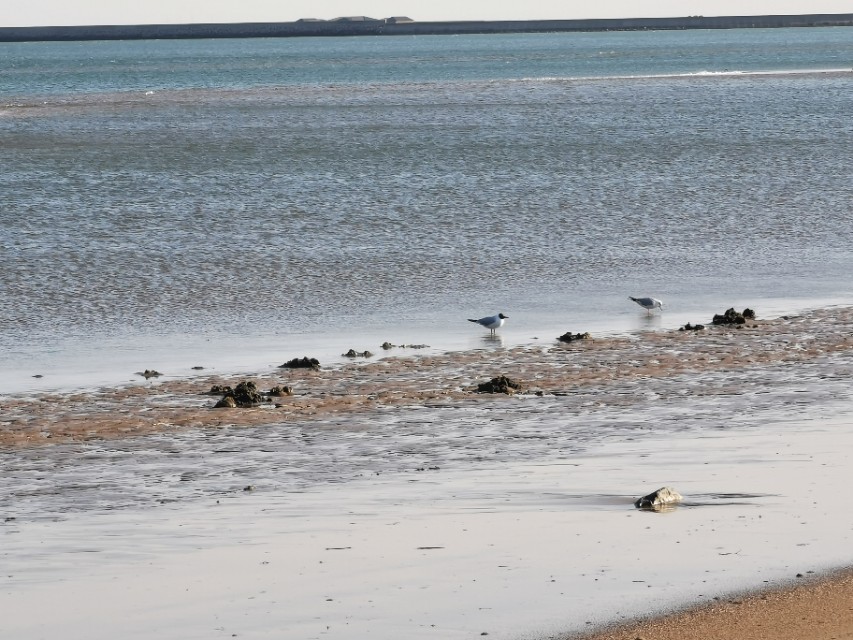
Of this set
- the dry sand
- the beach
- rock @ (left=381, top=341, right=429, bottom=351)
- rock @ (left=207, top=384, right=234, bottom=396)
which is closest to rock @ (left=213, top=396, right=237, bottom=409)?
the beach

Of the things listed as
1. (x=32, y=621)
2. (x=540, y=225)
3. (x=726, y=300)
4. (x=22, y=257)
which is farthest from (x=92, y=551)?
(x=540, y=225)

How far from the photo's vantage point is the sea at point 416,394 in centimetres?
823

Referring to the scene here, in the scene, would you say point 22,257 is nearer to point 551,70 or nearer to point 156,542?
point 156,542

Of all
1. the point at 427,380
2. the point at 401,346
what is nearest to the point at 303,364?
the point at 427,380

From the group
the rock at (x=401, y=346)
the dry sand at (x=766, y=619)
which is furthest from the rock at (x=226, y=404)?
the dry sand at (x=766, y=619)

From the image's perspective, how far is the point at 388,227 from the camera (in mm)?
26031

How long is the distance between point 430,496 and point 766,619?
9.69ft

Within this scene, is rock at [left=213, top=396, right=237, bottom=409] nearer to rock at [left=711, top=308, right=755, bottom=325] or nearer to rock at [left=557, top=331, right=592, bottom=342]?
rock at [left=557, top=331, right=592, bottom=342]

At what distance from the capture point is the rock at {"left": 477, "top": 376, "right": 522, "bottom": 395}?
1329cm

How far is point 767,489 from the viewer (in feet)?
32.1

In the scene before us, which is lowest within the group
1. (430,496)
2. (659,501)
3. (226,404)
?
(226,404)

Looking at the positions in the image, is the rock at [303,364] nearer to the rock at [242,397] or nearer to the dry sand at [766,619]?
the rock at [242,397]

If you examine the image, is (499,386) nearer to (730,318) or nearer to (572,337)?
(572,337)

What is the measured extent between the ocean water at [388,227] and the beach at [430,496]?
2.13m
